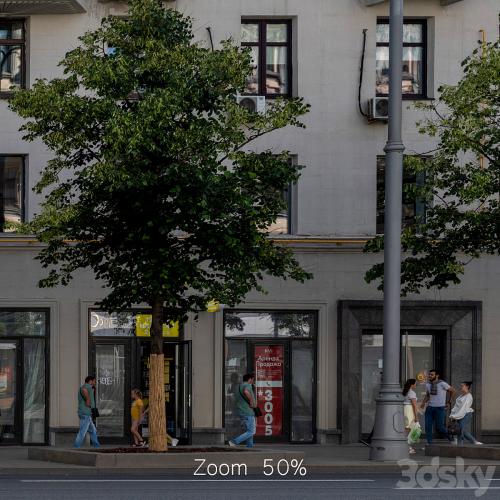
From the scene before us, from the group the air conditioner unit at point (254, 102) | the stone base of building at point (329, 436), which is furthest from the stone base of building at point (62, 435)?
the air conditioner unit at point (254, 102)

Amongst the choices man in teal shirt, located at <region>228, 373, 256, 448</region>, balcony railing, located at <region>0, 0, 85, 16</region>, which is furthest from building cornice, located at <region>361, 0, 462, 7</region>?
man in teal shirt, located at <region>228, 373, 256, 448</region>

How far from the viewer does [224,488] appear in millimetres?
18750

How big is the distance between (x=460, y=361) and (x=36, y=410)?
9426 mm

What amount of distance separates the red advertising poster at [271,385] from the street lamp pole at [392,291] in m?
7.08

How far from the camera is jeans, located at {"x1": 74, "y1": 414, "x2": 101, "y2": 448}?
27.7m

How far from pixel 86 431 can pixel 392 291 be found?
7.42m

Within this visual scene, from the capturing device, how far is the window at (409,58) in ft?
104

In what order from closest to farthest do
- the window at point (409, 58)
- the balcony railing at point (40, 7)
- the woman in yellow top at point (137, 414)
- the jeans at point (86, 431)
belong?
the jeans at point (86, 431) → the woman in yellow top at point (137, 414) → the balcony railing at point (40, 7) → the window at point (409, 58)

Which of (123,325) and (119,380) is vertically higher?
(123,325)

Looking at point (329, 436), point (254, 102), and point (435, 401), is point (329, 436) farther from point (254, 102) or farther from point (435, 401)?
point (254, 102)

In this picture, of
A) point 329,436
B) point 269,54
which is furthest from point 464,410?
point 269,54

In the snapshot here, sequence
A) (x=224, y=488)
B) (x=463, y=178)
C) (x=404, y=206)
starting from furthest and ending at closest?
(x=404, y=206)
(x=463, y=178)
(x=224, y=488)

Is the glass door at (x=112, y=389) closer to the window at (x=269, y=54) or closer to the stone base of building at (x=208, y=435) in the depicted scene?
the stone base of building at (x=208, y=435)

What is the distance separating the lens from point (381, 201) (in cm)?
3155
